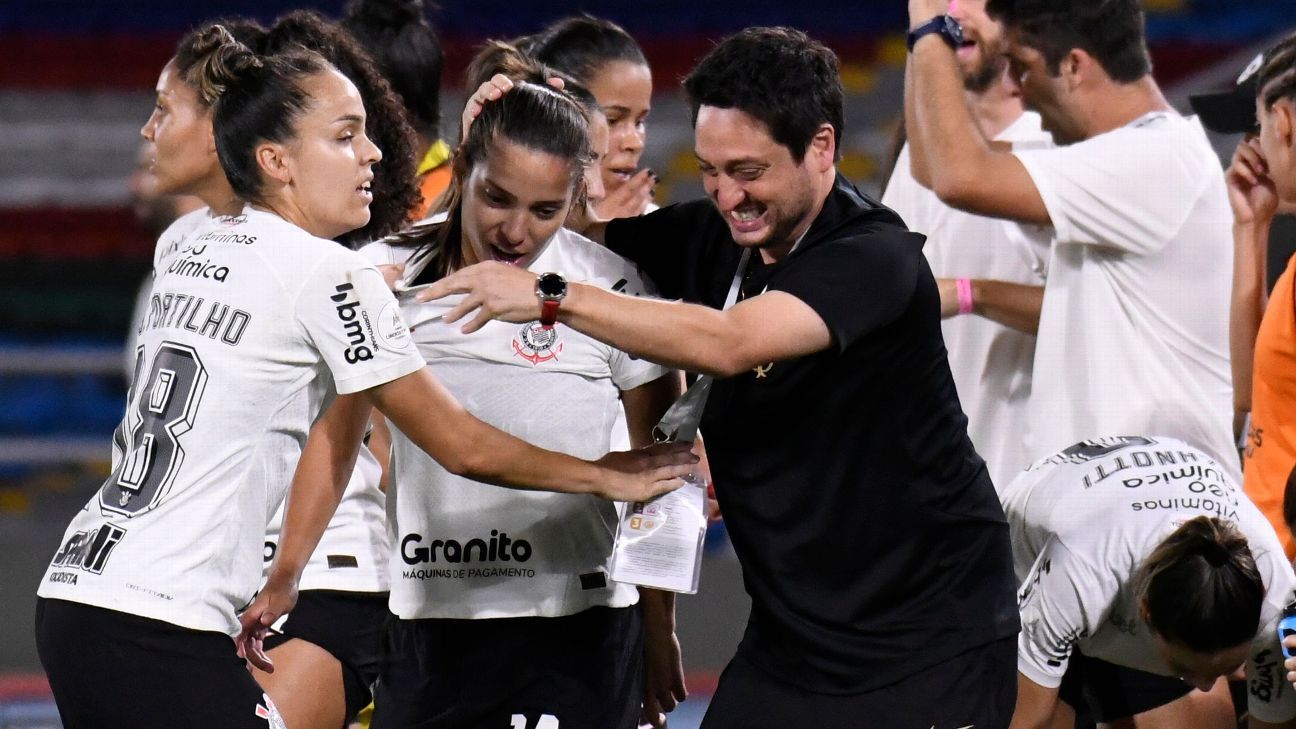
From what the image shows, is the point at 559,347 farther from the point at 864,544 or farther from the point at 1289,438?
the point at 1289,438

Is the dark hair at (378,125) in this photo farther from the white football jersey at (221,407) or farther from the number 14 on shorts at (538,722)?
the number 14 on shorts at (538,722)

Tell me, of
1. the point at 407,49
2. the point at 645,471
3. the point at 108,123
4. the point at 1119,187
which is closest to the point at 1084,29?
the point at 1119,187

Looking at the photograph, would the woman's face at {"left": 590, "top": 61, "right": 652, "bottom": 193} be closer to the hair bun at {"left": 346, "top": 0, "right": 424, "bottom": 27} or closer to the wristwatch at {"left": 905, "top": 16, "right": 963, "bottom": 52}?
the wristwatch at {"left": 905, "top": 16, "right": 963, "bottom": 52}

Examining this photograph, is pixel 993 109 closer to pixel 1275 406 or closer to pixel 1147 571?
pixel 1275 406

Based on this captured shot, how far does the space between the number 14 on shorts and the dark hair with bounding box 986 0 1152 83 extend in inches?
76.9

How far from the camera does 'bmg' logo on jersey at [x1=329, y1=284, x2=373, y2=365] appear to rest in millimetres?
2641

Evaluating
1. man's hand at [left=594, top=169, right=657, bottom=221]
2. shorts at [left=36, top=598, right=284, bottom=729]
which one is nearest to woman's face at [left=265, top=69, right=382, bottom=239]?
shorts at [left=36, top=598, right=284, bottom=729]

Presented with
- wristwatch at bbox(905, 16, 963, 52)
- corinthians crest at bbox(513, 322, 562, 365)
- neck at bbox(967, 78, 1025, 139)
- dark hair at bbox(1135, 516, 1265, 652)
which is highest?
wristwatch at bbox(905, 16, 963, 52)

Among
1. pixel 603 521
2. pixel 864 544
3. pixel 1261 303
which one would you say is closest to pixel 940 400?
pixel 864 544

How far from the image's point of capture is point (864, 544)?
283 cm

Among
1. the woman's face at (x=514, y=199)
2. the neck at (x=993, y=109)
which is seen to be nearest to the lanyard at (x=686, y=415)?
the woman's face at (x=514, y=199)

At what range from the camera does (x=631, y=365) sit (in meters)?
3.13

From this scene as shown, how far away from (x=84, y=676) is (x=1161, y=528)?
2.24 m

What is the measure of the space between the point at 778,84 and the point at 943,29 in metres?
0.92
